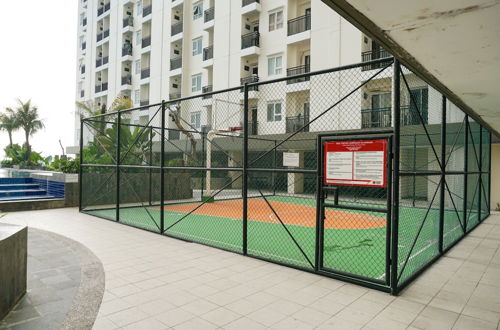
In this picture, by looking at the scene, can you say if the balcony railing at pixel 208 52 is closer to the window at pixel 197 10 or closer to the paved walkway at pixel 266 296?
the window at pixel 197 10

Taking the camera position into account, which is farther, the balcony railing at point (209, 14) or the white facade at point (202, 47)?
the balcony railing at point (209, 14)

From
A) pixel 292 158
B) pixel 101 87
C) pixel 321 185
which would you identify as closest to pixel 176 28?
pixel 101 87

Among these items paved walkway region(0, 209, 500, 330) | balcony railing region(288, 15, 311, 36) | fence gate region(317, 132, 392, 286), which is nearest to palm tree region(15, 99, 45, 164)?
balcony railing region(288, 15, 311, 36)

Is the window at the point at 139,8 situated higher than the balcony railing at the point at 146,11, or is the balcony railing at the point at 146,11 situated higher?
the window at the point at 139,8

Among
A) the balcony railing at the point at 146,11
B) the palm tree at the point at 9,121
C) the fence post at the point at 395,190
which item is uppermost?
the balcony railing at the point at 146,11

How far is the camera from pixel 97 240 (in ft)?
22.0

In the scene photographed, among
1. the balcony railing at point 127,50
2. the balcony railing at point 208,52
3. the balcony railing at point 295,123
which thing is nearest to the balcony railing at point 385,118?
the balcony railing at point 295,123

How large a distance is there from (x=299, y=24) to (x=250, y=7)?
3.99 metres

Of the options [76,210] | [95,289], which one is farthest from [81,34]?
[95,289]

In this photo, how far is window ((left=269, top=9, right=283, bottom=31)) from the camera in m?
19.6

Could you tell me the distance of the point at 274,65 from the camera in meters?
19.7

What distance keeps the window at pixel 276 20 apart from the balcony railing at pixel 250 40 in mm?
995

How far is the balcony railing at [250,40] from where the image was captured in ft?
65.9

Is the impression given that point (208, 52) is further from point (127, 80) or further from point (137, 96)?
point (127, 80)
